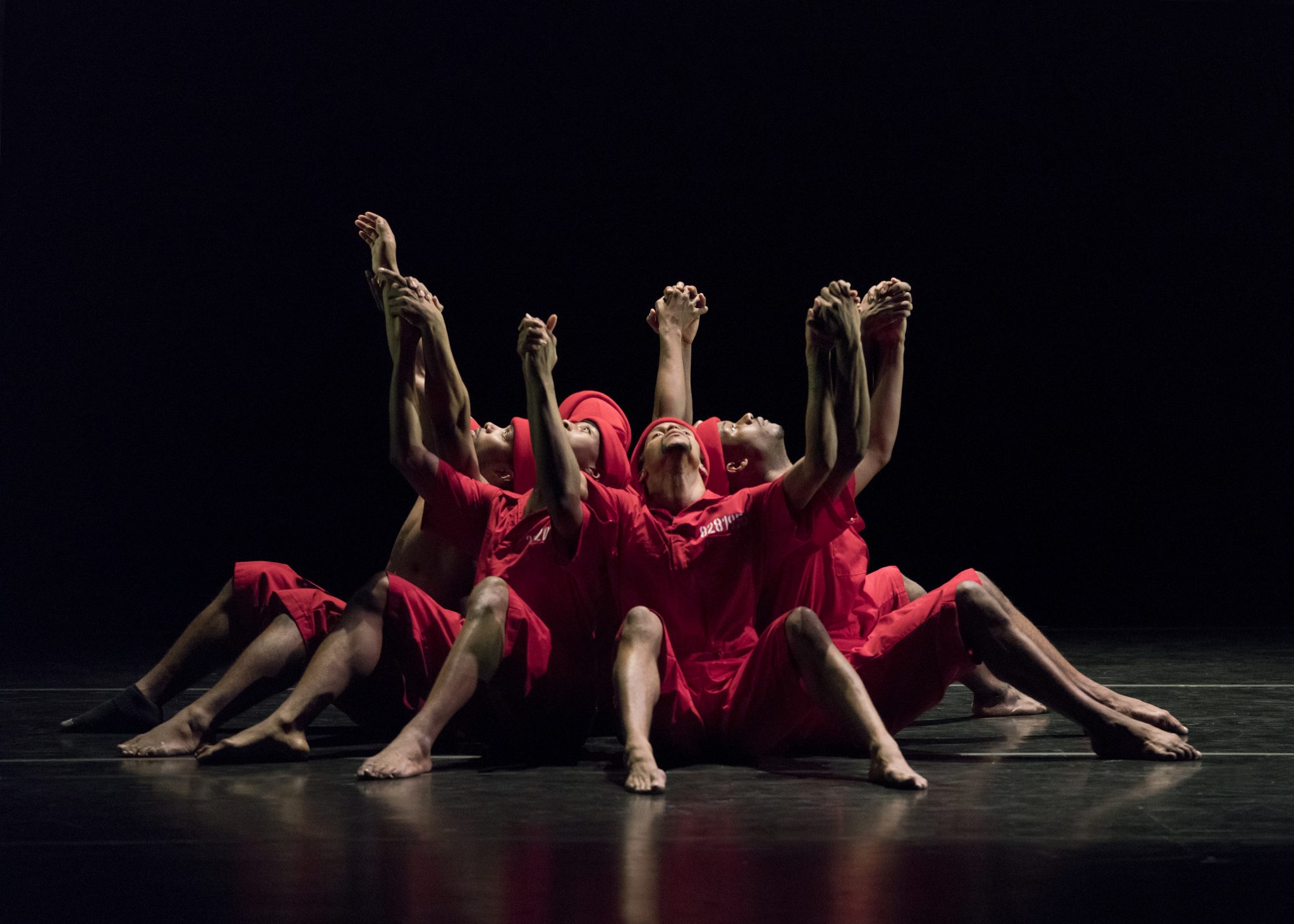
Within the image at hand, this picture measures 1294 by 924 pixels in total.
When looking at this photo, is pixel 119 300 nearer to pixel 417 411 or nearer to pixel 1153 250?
pixel 417 411

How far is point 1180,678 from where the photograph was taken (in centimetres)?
383

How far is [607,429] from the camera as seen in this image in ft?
11.0

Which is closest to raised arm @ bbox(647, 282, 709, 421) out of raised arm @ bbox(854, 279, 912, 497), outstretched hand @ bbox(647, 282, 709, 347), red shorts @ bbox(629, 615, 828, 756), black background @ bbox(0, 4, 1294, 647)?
outstretched hand @ bbox(647, 282, 709, 347)

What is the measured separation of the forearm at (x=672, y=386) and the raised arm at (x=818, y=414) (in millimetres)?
933

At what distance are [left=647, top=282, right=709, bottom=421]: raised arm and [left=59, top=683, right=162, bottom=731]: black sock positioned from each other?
1393 millimetres

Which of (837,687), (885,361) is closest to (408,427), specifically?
(837,687)

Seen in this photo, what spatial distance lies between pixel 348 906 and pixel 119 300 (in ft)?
13.6

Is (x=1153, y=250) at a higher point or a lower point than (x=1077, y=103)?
lower

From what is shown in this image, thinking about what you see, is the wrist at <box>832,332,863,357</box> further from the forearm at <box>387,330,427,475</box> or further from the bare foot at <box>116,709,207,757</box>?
the bare foot at <box>116,709,207,757</box>

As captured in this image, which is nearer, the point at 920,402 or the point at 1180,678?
the point at 1180,678

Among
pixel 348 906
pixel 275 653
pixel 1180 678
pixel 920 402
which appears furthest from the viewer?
pixel 920 402

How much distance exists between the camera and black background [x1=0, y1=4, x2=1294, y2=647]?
5.25m

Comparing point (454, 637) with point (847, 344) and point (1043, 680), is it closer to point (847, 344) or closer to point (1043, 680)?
point (847, 344)

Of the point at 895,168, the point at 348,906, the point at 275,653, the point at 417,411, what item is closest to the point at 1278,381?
the point at 895,168
